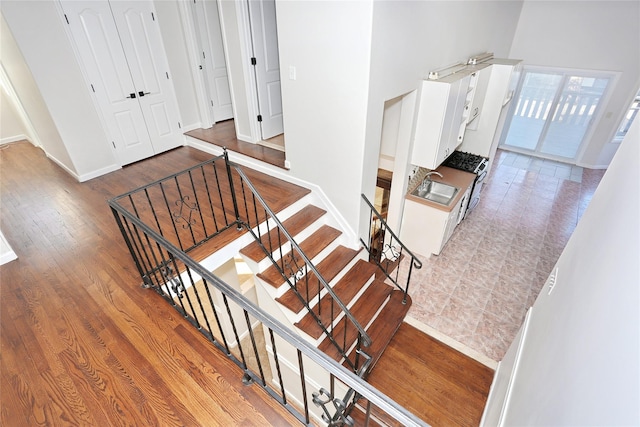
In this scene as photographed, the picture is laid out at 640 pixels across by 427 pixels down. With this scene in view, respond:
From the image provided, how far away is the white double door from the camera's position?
401 centimetres

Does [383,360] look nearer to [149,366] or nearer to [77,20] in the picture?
[149,366]

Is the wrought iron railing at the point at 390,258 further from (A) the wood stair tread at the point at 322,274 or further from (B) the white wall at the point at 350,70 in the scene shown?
(B) the white wall at the point at 350,70

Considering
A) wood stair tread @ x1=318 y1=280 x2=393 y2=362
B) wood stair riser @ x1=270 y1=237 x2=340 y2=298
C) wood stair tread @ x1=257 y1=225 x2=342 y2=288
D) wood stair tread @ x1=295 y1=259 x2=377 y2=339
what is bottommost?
wood stair tread @ x1=318 y1=280 x2=393 y2=362

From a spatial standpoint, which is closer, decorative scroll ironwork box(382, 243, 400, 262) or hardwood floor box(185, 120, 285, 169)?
hardwood floor box(185, 120, 285, 169)

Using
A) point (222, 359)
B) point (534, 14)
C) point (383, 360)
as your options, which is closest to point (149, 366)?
point (222, 359)

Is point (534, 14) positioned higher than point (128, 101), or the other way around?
point (534, 14)

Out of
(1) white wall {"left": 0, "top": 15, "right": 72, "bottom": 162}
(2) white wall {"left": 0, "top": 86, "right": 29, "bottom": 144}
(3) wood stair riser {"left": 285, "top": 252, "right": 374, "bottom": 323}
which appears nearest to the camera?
(3) wood stair riser {"left": 285, "top": 252, "right": 374, "bottom": 323}

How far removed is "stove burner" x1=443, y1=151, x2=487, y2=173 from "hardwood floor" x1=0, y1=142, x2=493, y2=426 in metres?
A: 3.04

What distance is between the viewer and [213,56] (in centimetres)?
526

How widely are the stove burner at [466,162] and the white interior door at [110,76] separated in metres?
5.13

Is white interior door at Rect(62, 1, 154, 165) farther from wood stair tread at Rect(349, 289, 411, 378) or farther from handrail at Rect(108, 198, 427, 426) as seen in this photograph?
wood stair tread at Rect(349, 289, 411, 378)

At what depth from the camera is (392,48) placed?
296 cm

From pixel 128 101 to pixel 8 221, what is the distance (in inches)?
85.1

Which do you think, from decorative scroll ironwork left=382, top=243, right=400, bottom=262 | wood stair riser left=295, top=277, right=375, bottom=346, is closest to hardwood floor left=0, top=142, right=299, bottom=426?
wood stair riser left=295, top=277, right=375, bottom=346
